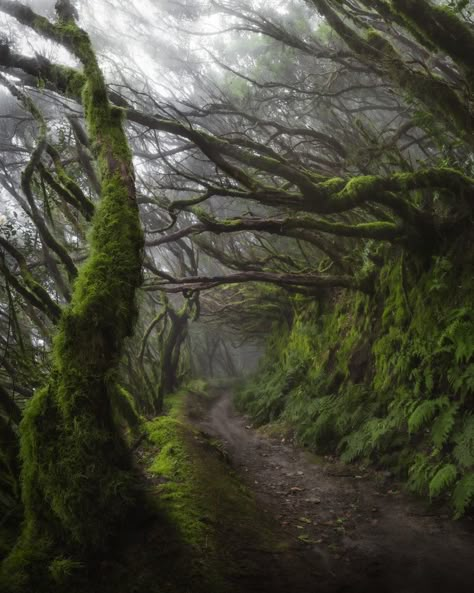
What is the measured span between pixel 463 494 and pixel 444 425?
38.8 inches

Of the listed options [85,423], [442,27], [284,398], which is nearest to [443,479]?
[85,423]

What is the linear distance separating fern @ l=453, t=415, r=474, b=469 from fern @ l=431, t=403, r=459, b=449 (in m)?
0.13

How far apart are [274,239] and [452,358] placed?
36.3 feet

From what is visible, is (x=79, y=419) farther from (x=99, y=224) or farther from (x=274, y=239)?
(x=274, y=239)

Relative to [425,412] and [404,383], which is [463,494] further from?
[404,383]

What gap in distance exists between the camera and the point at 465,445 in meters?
4.77

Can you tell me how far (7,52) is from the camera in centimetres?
453

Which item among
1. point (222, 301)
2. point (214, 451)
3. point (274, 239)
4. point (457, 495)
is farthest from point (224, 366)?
point (457, 495)

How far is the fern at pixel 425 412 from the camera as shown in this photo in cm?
550

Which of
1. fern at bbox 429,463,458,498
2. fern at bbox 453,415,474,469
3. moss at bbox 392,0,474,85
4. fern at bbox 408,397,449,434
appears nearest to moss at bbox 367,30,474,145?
moss at bbox 392,0,474,85

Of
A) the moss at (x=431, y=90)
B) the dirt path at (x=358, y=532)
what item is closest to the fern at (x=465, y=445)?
the dirt path at (x=358, y=532)

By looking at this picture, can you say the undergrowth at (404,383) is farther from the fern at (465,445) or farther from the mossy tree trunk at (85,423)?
the mossy tree trunk at (85,423)

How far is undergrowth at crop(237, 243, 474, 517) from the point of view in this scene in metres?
5.18

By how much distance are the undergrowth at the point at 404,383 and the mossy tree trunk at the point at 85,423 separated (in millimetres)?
3591
